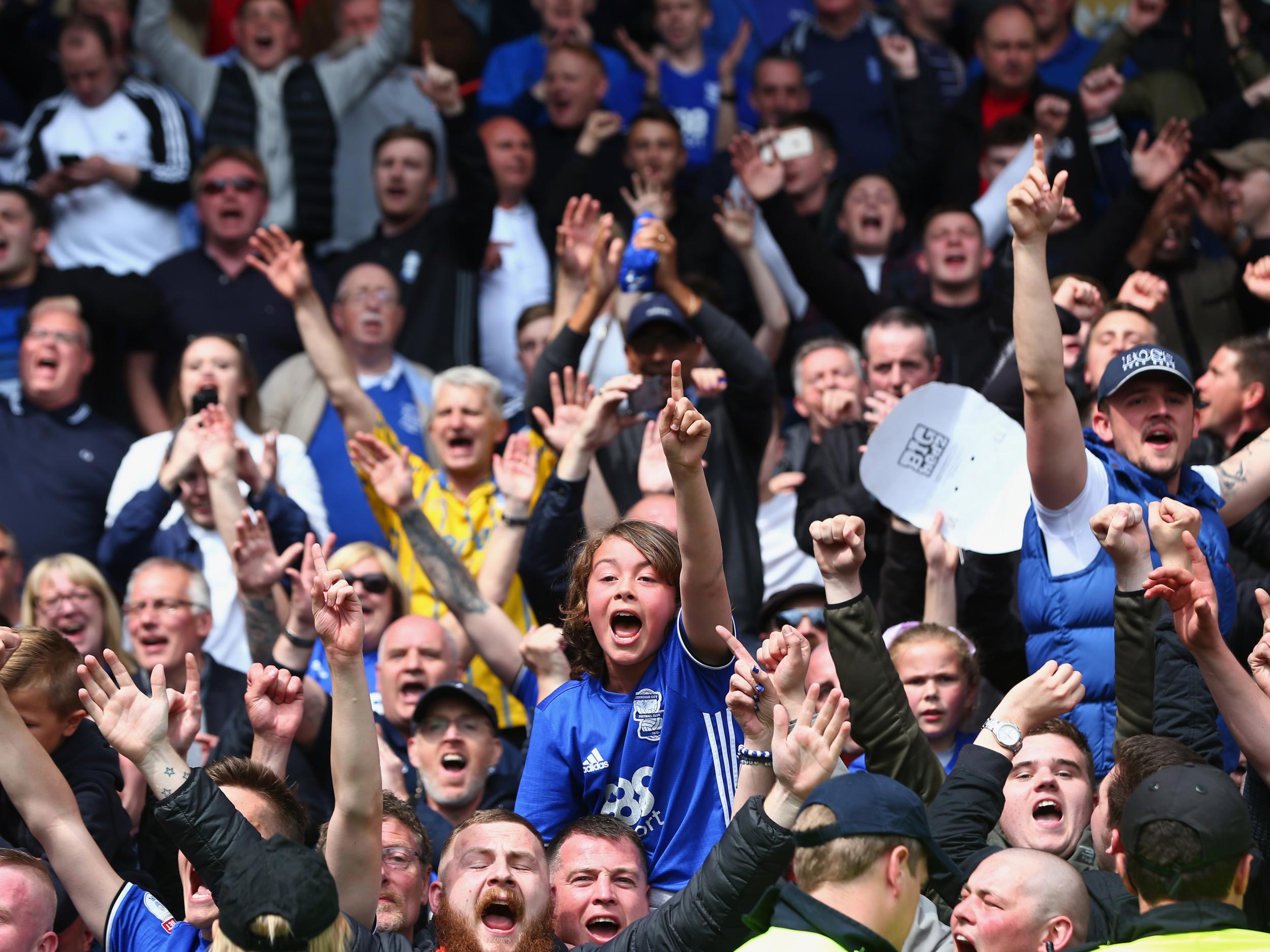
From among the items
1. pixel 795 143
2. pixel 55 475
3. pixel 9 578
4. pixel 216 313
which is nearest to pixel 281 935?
pixel 9 578

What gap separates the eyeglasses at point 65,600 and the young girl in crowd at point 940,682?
299 cm

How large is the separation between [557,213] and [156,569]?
3483 mm

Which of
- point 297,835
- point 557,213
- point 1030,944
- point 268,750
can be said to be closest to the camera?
point 1030,944

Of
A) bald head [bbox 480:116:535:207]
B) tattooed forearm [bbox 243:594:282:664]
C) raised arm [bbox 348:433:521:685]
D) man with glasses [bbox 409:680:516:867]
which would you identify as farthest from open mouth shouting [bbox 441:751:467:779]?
bald head [bbox 480:116:535:207]

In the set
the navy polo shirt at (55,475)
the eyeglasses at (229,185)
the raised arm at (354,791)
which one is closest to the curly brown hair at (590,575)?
the raised arm at (354,791)

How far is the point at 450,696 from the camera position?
551 cm

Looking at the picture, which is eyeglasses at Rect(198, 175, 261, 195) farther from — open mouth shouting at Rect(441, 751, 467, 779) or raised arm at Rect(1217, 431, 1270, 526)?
raised arm at Rect(1217, 431, 1270, 526)

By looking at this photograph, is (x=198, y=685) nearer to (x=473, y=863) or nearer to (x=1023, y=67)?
(x=473, y=863)

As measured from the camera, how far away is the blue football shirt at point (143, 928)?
388cm

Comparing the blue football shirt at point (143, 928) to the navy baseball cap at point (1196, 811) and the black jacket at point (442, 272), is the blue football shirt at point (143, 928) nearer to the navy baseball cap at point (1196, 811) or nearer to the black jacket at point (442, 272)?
the navy baseball cap at point (1196, 811)

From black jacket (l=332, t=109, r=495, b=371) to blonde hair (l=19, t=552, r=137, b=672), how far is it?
2.65 meters

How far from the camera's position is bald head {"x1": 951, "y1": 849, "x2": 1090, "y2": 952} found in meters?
3.69

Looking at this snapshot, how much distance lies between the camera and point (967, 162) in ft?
29.9

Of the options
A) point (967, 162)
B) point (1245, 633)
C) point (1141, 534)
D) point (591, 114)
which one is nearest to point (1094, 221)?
point (967, 162)
